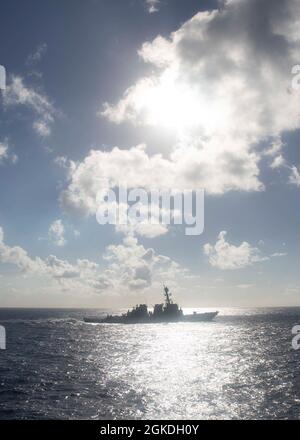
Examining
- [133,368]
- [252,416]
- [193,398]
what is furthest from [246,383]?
[133,368]

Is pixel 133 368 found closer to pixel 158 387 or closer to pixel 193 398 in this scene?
pixel 158 387

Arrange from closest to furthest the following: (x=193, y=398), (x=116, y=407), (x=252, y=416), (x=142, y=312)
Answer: (x=252, y=416), (x=116, y=407), (x=193, y=398), (x=142, y=312)

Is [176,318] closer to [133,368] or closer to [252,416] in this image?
[133,368]

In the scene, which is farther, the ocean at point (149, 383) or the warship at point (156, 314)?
the warship at point (156, 314)

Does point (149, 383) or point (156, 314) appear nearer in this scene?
point (149, 383)

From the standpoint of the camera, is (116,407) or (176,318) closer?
(116,407)

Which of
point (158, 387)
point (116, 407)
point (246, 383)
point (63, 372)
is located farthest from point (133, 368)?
point (116, 407)

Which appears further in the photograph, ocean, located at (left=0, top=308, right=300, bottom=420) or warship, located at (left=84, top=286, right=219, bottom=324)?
warship, located at (left=84, top=286, right=219, bottom=324)

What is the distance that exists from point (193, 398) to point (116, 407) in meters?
7.92

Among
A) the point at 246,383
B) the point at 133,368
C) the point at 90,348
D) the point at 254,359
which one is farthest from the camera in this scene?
the point at 90,348

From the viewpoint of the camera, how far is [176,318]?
551ft

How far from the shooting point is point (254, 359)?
62.3m

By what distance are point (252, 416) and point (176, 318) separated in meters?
140
